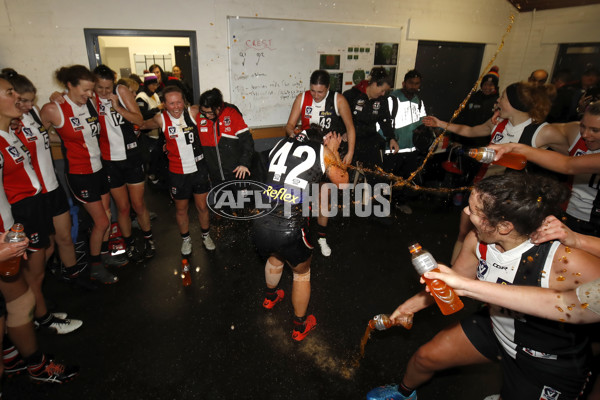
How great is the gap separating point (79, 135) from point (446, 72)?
7.88 meters

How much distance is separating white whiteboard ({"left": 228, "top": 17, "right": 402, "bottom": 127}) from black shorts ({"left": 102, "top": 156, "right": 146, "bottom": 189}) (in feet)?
7.66

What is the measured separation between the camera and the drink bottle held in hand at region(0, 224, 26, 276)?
1935mm

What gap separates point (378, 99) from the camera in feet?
16.2

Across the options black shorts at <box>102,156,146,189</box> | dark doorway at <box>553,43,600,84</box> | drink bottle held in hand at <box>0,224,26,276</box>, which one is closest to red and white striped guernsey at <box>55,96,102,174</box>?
black shorts at <box>102,156,146,189</box>

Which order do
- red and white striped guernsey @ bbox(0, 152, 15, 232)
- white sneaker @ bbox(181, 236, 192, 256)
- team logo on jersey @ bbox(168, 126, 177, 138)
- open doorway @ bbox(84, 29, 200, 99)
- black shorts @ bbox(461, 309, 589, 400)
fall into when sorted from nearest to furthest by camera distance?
black shorts @ bbox(461, 309, 589, 400) → red and white striped guernsey @ bbox(0, 152, 15, 232) → team logo on jersey @ bbox(168, 126, 177, 138) → white sneaker @ bbox(181, 236, 192, 256) → open doorway @ bbox(84, 29, 200, 99)

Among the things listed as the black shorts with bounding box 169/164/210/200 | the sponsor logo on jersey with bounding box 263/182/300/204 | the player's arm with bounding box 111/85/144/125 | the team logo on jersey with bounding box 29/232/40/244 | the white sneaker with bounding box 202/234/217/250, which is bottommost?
the white sneaker with bounding box 202/234/217/250

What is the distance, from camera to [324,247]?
14.3ft

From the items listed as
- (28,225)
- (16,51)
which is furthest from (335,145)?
(16,51)

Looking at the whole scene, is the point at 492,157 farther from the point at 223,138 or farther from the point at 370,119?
the point at 223,138

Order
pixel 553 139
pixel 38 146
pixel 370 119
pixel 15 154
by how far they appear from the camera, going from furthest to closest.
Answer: pixel 370 119 → pixel 553 139 → pixel 38 146 → pixel 15 154

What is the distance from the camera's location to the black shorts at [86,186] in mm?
3490

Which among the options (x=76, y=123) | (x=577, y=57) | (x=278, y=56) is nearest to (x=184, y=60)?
(x=278, y=56)

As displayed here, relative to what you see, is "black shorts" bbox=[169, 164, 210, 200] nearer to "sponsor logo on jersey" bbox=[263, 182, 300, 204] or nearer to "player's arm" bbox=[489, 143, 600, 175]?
"sponsor logo on jersey" bbox=[263, 182, 300, 204]

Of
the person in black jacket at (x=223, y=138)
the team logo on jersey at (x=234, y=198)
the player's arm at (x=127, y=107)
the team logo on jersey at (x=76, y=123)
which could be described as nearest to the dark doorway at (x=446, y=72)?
the team logo on jersey at (x=234, y=198)
